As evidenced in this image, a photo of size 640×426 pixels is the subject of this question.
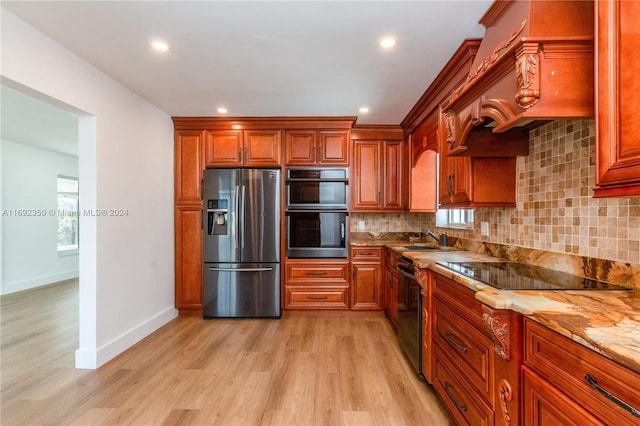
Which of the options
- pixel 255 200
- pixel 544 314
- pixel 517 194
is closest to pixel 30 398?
pixel 255 200

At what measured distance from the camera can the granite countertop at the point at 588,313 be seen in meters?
0.77

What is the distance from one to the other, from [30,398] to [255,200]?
Answer: 242 cm

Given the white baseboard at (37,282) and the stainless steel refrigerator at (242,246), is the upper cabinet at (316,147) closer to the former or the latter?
the stainless steel refrigerator at (242,246)

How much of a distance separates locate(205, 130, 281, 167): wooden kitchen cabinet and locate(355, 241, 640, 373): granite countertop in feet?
9.11

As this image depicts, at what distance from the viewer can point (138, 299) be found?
302 centimetres

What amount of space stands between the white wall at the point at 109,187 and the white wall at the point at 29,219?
142 inches

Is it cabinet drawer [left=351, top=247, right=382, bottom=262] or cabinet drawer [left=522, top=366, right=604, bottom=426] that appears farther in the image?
cabinet drawer [left=351, top=247, right=382, bottom=262]

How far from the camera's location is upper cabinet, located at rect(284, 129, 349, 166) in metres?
3.68

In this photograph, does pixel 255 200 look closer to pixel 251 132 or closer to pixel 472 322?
pixel 251 132

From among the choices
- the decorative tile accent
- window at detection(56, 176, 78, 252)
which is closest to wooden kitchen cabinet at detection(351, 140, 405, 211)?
the decorative tile accent

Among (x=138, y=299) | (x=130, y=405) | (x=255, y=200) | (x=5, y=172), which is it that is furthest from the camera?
(x=5, y=172)

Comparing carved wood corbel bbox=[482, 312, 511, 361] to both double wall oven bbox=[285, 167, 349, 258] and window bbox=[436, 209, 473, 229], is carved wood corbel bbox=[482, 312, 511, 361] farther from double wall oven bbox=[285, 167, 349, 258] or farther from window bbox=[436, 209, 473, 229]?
double wall oven bbox=[285, 167, 349, 258]

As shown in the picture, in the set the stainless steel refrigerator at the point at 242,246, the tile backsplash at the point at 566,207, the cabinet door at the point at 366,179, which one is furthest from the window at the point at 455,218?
the stainless steel refrigerator at the point at 242,246

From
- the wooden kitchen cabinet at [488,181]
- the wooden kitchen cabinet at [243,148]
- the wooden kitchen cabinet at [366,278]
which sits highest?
the wooden kitchen cabinet at [243,148]
